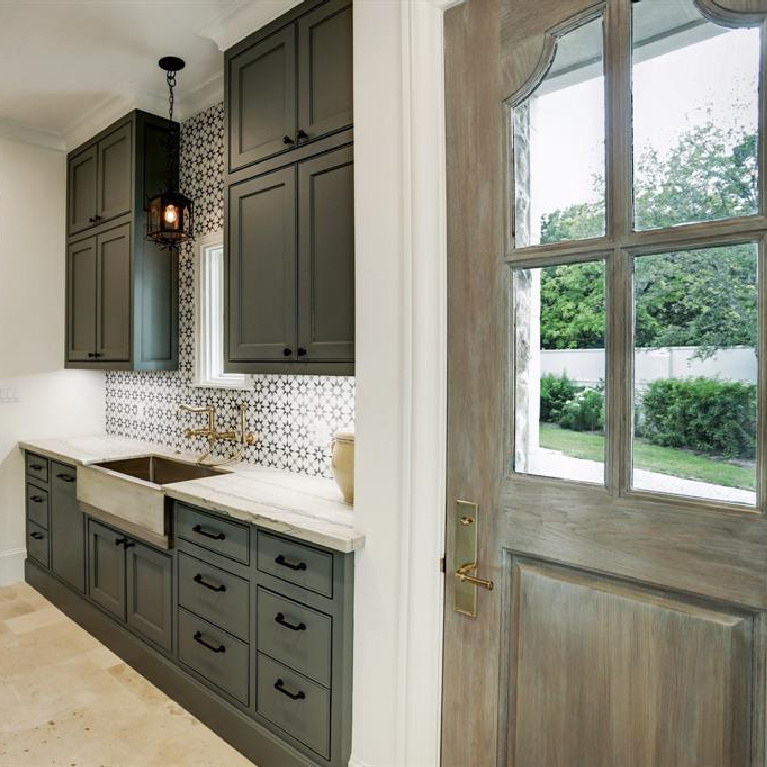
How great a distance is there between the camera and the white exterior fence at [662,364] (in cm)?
110

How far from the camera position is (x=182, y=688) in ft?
7.83

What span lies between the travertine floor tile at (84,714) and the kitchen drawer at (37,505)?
0.67 m

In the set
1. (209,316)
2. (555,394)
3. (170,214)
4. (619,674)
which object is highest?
(170,214)

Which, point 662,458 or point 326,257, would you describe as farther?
point 326,257

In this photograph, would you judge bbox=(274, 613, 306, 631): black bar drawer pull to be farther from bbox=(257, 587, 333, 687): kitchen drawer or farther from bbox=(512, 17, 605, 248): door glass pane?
bbox=(512, 17, 605, 248): door glass pane

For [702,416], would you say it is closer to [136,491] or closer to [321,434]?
[321,434]

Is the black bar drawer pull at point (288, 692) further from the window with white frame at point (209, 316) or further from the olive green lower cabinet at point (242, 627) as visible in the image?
the window with white frame at point (209, 316)

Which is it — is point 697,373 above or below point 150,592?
above

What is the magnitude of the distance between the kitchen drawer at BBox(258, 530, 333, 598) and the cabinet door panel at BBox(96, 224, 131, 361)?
73.0 inches

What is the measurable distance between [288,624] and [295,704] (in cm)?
27

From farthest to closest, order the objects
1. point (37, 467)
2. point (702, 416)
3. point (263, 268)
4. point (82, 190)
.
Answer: point (82, 190) < point (37, 467) < point (263, 268) < point (702, 416)

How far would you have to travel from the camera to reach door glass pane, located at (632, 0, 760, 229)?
43.1 inches

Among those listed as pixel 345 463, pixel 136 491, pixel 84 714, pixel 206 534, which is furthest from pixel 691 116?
pixel 84 714

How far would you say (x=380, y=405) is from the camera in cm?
169
